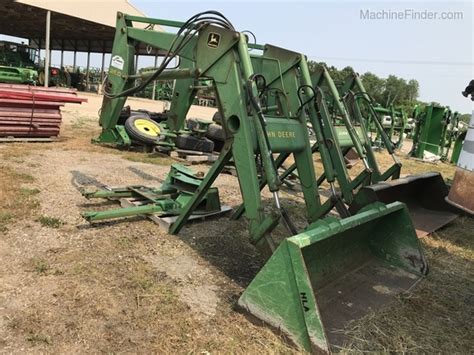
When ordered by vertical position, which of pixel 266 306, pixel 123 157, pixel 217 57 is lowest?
pixel 123 157

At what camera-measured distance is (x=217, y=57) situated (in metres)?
3.77

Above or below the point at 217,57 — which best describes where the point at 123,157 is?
below

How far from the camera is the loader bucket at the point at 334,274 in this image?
8.90 ft

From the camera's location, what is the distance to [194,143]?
9375 millimetres

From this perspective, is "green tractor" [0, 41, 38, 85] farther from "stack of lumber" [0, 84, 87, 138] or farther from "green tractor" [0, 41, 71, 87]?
"stack of lumber" [0, 84, 87, 138]

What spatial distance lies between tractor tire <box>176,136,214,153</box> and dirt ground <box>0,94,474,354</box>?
3869 mm

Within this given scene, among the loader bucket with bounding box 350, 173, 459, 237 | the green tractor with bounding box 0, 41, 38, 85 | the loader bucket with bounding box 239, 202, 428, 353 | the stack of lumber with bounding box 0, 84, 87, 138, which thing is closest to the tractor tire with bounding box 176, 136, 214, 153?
the stack of lumber with bounding box 0, 84, 87, 138

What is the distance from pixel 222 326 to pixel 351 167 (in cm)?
839

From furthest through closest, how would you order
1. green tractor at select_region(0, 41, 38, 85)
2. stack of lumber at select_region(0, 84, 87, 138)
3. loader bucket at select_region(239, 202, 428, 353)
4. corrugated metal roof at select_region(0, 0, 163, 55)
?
1. corrugated metal roof at select_region(0, 0, 163, 55)
2. green tractor at select_region(0, 41, 38, 85)
3. stack of lumber at select_region(0, 84, 87, 138)
4. loader bucket at select_region(239, 202, 428, 353)

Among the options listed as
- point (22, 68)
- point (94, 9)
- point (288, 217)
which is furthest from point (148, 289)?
point (94, 9)

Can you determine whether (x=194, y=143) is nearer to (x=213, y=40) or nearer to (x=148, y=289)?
(x=213, y=40)

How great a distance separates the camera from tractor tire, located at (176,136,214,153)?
368 inches

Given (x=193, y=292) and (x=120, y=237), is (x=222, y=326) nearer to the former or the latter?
(x=193, y=292)

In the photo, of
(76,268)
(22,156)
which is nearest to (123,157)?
(22,156)
